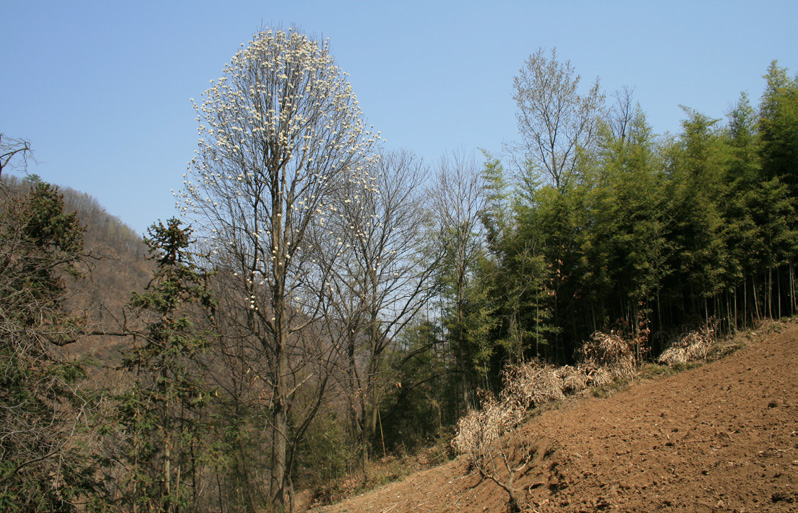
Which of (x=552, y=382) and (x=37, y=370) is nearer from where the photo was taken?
(x=37, y=370)

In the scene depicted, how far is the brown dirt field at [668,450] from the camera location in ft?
15.1

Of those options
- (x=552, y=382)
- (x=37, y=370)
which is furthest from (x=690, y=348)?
(x=37, y=370)

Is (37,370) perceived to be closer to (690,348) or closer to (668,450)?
(668,450)

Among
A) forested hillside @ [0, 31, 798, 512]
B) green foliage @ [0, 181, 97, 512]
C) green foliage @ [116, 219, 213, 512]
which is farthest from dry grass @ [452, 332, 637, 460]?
green foliage @ [0, 181, 97, 512]

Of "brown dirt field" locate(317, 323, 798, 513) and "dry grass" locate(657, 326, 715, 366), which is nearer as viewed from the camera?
"brown dirt field" locate(317, 323, 798, 513)

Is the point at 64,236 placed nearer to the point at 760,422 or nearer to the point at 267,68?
the point at 267,68

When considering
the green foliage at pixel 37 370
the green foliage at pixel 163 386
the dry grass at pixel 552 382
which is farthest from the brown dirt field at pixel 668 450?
the green foliage at pixel 37 370

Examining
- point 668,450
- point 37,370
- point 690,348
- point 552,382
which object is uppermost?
point 37,370

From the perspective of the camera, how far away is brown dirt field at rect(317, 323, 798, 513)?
15.1 feet

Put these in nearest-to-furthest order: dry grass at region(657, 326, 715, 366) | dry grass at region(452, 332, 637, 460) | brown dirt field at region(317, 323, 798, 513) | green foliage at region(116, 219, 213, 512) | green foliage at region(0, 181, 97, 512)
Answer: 1. brown dirt field at region(317, 323, 798, 513)
2. green foliage at region(0, 181, 97, 512)
3. green foliage at region(116, 219, 213, 512)
4. dry grass at region(452, 332, 637, 460)
5. dry grass at region(657, 326, 715, 366)

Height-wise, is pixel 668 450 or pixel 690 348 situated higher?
pixel 690 348

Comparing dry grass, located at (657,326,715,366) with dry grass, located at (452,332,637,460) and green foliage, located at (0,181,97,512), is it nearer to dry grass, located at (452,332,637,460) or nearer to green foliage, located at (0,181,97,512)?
dry grass, located at (452,332,637,460)

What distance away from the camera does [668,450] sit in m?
5.57

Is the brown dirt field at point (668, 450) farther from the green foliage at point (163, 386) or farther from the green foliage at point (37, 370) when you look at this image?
the green foliage at point (37, 370)
